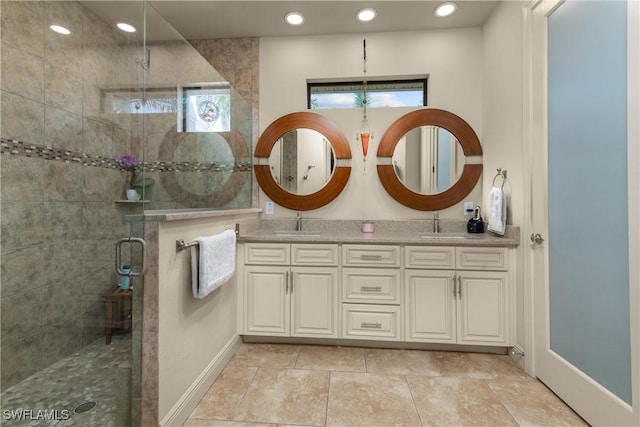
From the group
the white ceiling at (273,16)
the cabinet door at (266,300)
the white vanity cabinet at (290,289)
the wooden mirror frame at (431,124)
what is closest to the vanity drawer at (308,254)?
the white vanity cabinet at (290,289)

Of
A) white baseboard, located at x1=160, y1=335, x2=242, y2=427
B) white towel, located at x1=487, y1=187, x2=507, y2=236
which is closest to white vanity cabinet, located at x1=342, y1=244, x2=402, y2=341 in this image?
white towel, located at x1=487, y1=187, x2=507, y2=236

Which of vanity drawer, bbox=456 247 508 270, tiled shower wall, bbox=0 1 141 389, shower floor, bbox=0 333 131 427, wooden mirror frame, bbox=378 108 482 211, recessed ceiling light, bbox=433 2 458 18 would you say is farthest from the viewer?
wooden mirror frame, bbox=378 108 482 211

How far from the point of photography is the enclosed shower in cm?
146

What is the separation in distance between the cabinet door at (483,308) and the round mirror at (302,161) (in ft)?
4.73

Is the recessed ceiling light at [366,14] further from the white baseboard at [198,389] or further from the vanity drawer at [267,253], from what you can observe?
the white baseboard at [198,389]

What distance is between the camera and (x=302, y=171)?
2.60 m

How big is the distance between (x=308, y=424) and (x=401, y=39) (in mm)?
3058

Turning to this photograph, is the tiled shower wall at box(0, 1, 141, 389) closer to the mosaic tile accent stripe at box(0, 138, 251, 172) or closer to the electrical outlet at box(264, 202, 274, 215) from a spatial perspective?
the mosaic tile accent stripe at box(0, 138, 251, 172)

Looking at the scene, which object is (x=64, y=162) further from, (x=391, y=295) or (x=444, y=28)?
(x=444, y=28)

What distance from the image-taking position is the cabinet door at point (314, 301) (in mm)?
2068

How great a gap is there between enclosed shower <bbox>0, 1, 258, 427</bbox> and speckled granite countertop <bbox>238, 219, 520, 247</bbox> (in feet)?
1.23

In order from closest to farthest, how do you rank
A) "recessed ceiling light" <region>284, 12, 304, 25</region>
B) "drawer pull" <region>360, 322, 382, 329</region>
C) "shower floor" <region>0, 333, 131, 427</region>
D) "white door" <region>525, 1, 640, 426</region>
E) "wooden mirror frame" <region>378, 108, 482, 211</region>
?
"white door" <region>525, 1, 640, 426</region>
"shower floor" <region>0, 333, 131, 427</region>
"drawer pull" <region>360, 322, 382, 329</region>
"recessed ceiling light" <region>284, 12, 304, 25</region>
"wooden mirror frame" <region>378, 108, 482, 211</region>

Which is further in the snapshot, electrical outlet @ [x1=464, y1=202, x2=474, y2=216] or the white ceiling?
electrical outlet @ [x1=464, y1=202, x2=474, y2=216]

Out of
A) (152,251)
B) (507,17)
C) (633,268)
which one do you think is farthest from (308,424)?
(507,17)
